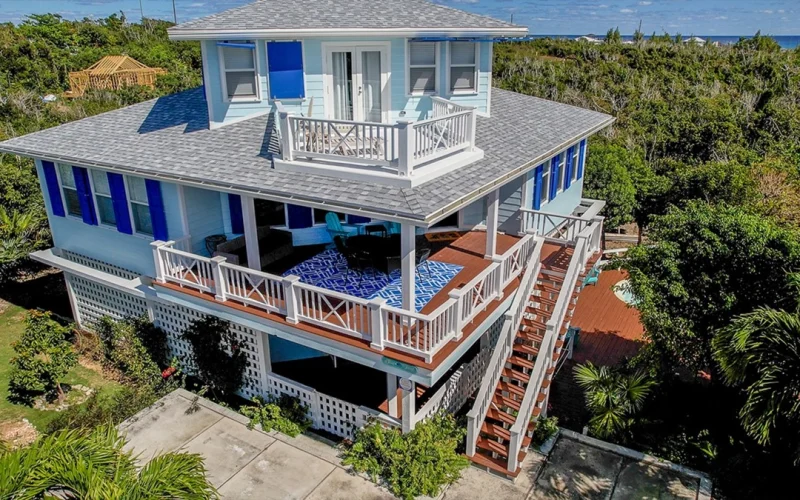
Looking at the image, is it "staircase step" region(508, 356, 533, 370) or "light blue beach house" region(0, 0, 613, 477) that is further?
"staircase step" region(508, 356, 533, 370)

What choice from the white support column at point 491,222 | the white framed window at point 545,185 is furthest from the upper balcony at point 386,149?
the white framed window at point 545,185

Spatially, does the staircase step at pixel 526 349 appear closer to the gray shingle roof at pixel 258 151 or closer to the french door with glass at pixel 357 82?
the gray shingle roof at pixel 258 151

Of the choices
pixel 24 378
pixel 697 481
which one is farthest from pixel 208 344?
pixel 697 481

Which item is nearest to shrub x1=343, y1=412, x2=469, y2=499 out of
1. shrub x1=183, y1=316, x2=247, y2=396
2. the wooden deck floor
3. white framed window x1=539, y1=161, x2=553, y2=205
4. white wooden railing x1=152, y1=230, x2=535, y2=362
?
white wooden railing x1=152, y1=230, x2=535, y2=362

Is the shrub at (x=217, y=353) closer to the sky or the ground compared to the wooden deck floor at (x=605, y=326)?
closer to the sky

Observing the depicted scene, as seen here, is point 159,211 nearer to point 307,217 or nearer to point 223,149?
point 223,149

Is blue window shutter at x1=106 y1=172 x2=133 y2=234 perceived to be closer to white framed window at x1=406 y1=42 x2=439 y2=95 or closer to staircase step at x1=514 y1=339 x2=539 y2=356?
white framed window at x1=406 y1=42 x2=439 y2=95
